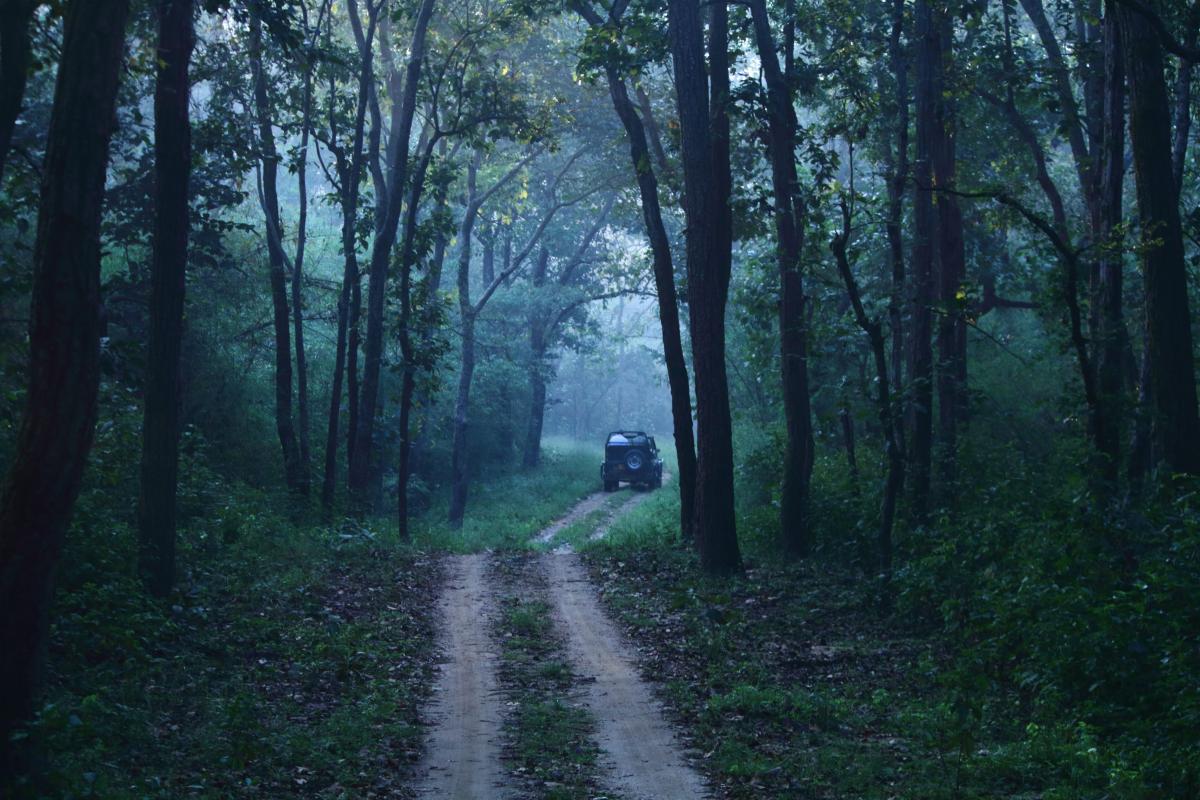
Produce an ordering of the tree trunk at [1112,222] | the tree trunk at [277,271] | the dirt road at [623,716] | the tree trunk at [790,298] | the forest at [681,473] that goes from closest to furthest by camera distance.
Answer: the forest at [681,473], the dirt road at [623,716], the tree trunk at [1112,222], the tree trunk at [790,298], the tree trunk at [277,271]

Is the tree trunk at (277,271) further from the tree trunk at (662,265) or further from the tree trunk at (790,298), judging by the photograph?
the tree trunk at (790,298)

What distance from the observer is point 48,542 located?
21.9ft

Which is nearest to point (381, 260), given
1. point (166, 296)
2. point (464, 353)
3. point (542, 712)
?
point (464, 353)

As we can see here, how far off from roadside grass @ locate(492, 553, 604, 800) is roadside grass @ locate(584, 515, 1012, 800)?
0.84 m

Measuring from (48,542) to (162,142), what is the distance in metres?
6.98

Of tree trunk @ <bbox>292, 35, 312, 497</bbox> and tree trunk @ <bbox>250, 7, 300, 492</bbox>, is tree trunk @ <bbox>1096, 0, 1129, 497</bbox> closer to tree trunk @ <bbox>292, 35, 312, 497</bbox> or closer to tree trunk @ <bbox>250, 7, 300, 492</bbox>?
tree trunk @ <bbox>292, 35, 312, 497</bbox>

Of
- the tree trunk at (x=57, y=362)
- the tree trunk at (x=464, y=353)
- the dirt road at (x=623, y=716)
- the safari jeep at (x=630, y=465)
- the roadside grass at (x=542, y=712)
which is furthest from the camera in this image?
the safari jeep at (x=630, y=465)

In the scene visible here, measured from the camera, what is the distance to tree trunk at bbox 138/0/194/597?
488 inches

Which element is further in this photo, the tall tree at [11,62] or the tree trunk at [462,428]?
the tree trunk at [462,428]

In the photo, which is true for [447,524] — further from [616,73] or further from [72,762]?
[72,762]

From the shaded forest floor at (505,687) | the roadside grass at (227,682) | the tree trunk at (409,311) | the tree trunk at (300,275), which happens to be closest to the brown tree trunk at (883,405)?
the shaded forest floor at (505,687)

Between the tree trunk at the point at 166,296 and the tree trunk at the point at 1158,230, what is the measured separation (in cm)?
1050

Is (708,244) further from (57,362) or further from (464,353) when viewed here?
(464,353)

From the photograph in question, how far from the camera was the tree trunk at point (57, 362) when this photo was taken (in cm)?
659
